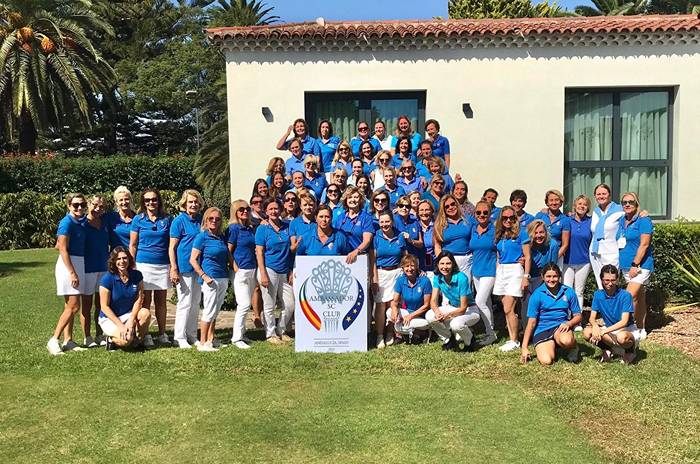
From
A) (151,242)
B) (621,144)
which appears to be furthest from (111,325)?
(621,144)

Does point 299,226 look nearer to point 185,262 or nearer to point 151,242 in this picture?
point 185,262

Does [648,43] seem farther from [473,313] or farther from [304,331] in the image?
[304,331]

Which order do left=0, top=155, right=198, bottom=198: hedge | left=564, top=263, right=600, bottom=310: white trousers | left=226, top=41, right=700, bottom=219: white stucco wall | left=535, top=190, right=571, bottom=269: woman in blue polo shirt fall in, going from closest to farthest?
left=535, top=190, right=571, bottom=269: woman in blue polo shirt
left=564, top=263, right=600, bottom=310: white trousers
left=226, top=41, right=700, bottom=219: white stucco wall
left=0, top=155, right=198, bottom=198: hedge

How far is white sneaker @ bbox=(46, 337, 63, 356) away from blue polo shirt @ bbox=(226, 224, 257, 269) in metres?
2.11

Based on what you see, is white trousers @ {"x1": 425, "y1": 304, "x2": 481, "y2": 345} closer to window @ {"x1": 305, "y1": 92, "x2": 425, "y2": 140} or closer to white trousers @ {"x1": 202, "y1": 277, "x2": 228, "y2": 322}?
white trousers @ {"x1": 202, "y1": 277, "x2": 228, "y2": 322}

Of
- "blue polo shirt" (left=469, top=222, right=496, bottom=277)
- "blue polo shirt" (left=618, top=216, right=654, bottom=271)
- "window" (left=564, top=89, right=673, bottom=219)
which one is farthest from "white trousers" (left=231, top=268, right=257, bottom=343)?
"window" (left=564, top=89, right=673, bottom=219)

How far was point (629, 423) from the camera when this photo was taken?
16.3 ft

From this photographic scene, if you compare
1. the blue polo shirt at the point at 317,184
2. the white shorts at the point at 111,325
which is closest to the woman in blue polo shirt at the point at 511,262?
the blue polo shirt at the point at 317,184

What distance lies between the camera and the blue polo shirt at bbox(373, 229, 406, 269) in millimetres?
6934

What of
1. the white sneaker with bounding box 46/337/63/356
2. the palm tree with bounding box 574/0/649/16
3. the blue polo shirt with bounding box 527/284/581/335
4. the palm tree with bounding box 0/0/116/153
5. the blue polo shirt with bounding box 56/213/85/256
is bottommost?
the white sneaker with bounding box 46/337/63/356

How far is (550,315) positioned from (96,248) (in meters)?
4.84

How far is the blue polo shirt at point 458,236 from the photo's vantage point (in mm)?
6965

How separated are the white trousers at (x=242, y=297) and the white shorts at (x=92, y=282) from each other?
4.88 feet

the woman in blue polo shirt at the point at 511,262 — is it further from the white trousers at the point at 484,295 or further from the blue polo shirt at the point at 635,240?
the blue polo shirt at the point at 635,240
